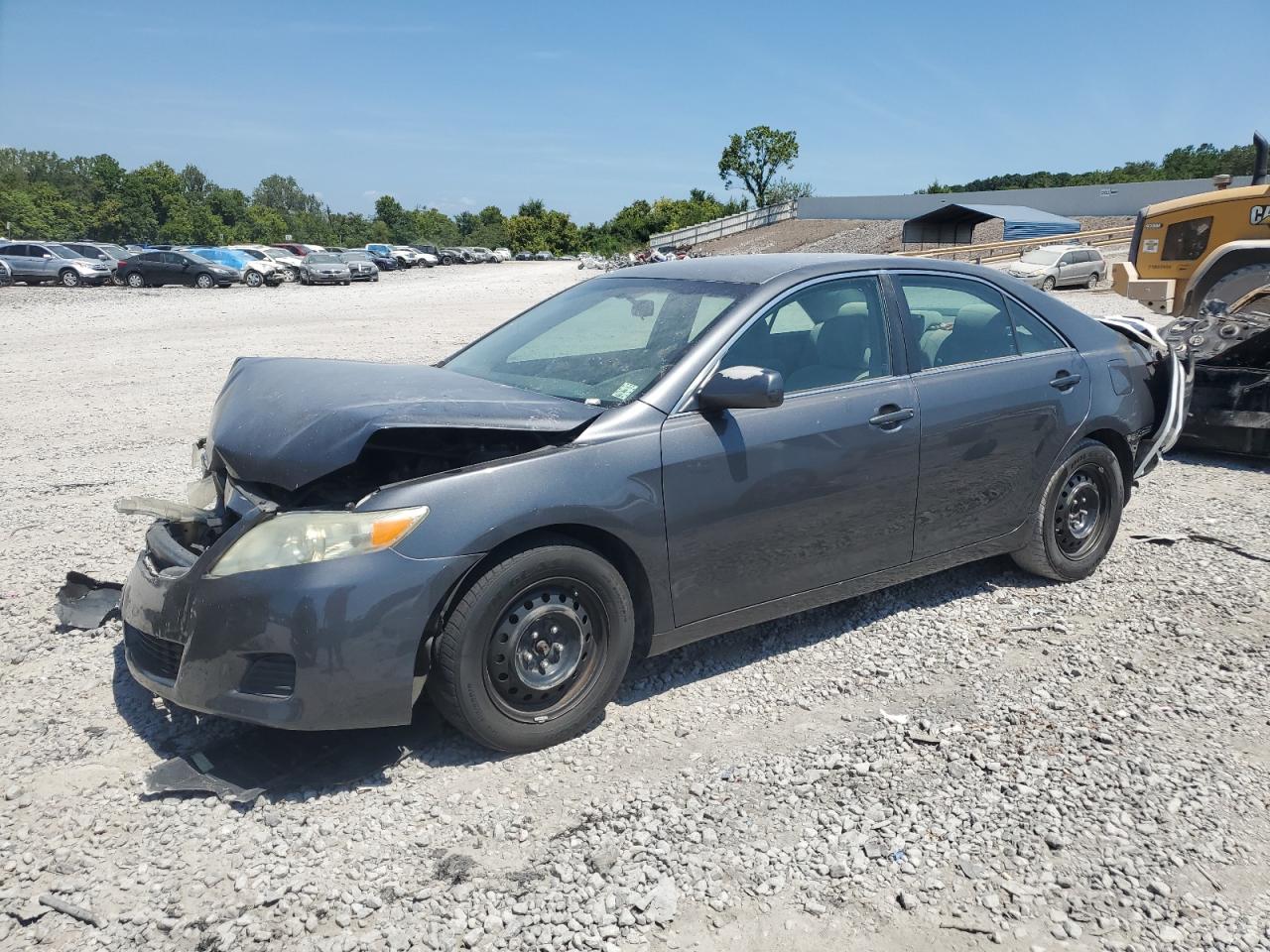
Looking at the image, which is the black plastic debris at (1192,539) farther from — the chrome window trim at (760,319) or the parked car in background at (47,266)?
the parked car in background at (47,266)

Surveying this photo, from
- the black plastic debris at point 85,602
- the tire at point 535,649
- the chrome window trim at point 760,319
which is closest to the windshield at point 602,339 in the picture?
the chrome window trim at point 760,319

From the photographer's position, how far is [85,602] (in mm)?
4605

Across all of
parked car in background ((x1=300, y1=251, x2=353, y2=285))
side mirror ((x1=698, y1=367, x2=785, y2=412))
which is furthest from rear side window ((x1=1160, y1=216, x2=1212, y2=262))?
parked car in background ((x1=300, y1=251, x2=353, y2=285))

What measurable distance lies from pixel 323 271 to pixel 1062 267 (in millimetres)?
29721

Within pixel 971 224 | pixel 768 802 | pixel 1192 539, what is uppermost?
pixel 971 224

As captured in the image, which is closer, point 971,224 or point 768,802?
point 768,802

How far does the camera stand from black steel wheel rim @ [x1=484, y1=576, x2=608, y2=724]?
331 cm

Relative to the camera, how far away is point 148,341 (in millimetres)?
17672

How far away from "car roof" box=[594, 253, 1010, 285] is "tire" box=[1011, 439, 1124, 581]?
1.16 meters

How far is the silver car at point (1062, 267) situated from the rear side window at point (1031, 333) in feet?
92.4

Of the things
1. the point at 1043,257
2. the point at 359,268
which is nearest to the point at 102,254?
the point at 359,268

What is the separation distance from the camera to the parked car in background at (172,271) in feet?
119

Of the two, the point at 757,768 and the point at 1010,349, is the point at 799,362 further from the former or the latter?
the point at 757,768

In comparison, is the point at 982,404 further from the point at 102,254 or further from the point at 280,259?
the point at 280,259
